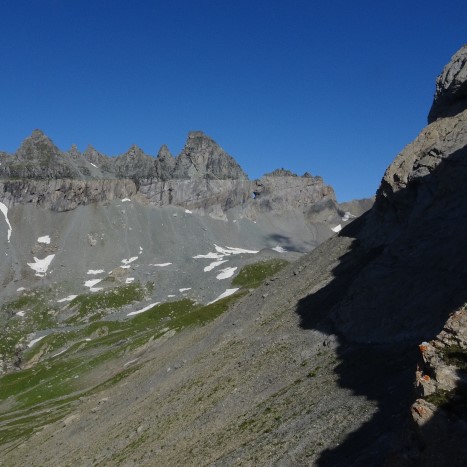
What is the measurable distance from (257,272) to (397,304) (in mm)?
139891

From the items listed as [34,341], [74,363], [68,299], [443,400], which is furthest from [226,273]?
[443,400]

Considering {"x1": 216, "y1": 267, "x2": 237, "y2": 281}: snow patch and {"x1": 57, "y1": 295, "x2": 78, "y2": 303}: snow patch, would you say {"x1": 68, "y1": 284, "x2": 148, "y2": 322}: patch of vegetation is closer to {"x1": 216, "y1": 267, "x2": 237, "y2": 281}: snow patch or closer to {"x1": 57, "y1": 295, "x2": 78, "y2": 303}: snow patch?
{"x1": 57, "y1": 295, "x2": 78, "y2": 303}: snow patch

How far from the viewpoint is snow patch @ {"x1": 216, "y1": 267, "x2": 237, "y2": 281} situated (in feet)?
601

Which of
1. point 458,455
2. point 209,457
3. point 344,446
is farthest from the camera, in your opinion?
point 209,457

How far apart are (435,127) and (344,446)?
1931 inches

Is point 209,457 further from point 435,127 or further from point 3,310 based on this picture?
point 3,310

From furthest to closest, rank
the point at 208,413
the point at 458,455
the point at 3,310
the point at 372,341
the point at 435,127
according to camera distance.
→ the point at 3,310 < the point at 435,127 < the point at 208,413 < the point at 372,341 < the point at 458,455

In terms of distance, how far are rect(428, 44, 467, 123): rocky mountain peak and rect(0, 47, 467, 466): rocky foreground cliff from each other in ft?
0.78

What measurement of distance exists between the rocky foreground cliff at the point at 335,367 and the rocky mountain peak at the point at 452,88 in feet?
0.78

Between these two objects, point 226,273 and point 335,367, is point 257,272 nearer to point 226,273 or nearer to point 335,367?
point 226,273

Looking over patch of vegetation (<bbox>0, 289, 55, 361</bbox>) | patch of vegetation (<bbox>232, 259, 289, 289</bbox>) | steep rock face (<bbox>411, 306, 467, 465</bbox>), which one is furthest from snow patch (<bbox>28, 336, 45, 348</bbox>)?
steep rock face (<bbox>411, 306, 467, 465</bbox>)

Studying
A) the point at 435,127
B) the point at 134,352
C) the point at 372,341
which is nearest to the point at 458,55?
the point at 435,127

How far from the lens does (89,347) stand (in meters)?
126

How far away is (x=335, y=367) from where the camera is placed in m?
36.1
